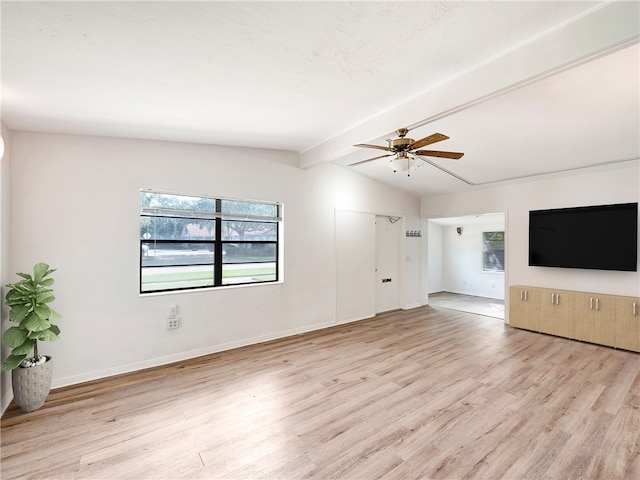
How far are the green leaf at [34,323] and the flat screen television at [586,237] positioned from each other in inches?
251

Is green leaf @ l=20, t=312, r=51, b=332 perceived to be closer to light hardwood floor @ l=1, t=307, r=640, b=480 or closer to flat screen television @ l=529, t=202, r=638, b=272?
light hardwood floor @ l=1, t=307, r=640, b=480

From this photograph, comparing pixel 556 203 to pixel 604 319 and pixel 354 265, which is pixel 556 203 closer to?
pixel 604 319

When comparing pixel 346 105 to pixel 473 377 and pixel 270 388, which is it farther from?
pixel 473 377

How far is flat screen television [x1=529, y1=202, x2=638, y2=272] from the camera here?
13.1 feet

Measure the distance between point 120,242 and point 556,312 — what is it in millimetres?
6141

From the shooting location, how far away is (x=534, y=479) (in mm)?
1782

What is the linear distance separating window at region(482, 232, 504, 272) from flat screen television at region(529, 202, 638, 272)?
3040mm

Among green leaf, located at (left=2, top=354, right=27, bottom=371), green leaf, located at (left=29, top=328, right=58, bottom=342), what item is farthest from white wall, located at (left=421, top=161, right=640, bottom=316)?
green leaf, located at (left=2, top=354, right=27, bottom=371)

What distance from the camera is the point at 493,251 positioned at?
7852 millimetres

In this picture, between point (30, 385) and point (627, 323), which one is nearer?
point (30, 385)

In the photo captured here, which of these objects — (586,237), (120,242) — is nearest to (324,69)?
(120,242)

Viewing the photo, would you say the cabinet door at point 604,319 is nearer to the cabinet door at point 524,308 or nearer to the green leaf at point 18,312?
the cabinet door at point 524,308

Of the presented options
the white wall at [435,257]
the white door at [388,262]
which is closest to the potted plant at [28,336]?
the white door at [388,262]

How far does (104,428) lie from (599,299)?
6016 millimetres
